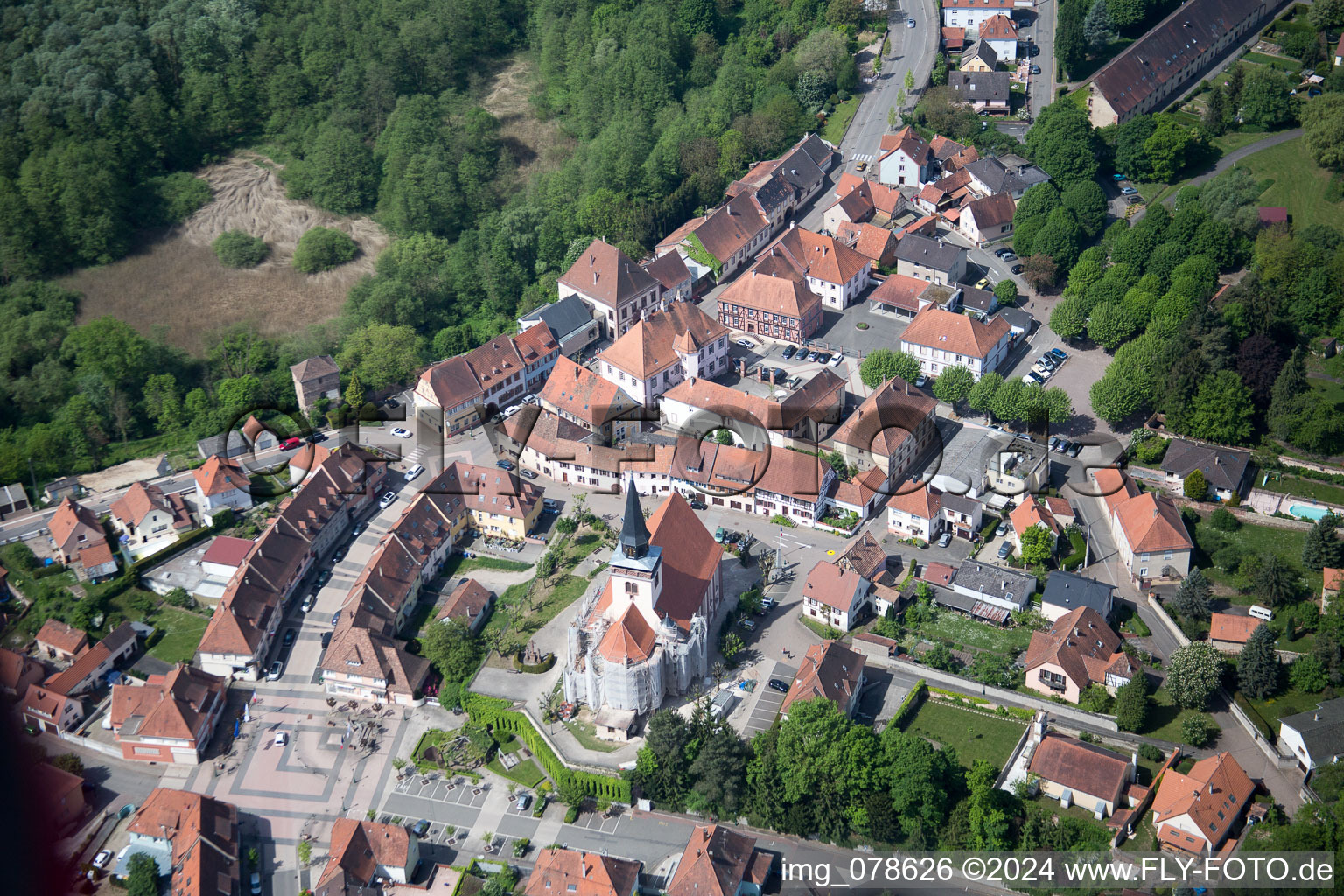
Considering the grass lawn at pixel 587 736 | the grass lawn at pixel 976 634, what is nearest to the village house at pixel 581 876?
the grass lawn at pixel 587 736

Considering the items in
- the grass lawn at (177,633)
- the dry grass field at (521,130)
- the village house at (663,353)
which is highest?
the dry grass field at (521,130)

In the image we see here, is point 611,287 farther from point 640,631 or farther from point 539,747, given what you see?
point 539,747

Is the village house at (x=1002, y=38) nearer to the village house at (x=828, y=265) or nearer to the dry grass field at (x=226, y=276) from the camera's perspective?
the village house at (x=828, y=265)

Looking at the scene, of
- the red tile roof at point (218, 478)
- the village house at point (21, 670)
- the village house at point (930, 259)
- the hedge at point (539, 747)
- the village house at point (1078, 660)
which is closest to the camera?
the hedge at point (539, 747)

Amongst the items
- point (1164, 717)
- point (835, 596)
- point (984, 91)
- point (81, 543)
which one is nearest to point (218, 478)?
point (81, 543)

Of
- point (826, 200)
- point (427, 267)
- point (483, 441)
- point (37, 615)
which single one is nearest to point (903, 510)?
point (483, 441)

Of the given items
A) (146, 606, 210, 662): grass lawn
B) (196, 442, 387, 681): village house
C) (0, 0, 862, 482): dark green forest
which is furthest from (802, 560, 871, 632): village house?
(0, 0, 862, 482): dark green forest

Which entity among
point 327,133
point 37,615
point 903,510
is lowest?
point 37,615

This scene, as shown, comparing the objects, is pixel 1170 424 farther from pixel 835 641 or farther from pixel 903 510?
pixel 835 641
